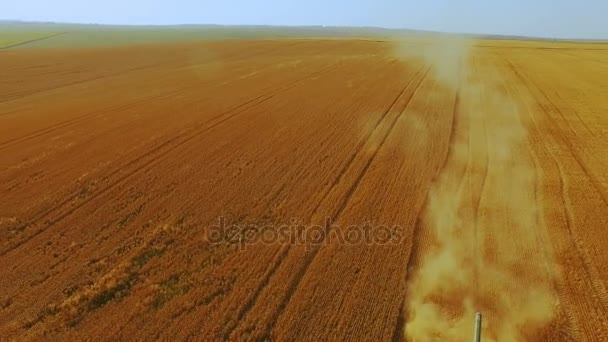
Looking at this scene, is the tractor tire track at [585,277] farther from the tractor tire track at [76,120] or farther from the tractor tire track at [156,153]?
the tractor tire track at [76,120]

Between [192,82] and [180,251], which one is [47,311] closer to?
[180,251]

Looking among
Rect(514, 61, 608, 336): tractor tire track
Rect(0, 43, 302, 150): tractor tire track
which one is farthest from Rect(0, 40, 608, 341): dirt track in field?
Rect(0, 43, 302, 150): tractor tire track

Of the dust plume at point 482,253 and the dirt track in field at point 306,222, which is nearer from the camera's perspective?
the dust plume at point 482,253

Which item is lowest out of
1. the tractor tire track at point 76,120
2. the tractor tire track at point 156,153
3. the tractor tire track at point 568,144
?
the tractor tire track at point 76,120

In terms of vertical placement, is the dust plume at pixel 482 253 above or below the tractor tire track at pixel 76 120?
above

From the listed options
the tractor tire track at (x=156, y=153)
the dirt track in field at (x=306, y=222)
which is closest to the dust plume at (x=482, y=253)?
the dirt track in field at (x=306, y=222)

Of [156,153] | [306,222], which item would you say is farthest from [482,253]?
[156,153]
